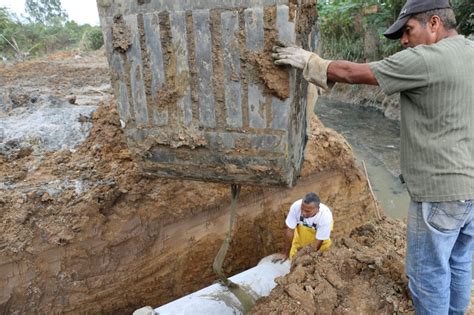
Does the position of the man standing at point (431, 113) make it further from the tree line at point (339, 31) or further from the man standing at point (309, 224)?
the tree line at point (339, 31)

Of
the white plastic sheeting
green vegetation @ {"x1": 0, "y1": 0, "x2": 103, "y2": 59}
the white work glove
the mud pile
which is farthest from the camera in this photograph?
green vegetation @ {"x1": 0, "y1": 0, "x2": 103, "y2": 59}

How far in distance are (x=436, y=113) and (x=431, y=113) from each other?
0.08 feet

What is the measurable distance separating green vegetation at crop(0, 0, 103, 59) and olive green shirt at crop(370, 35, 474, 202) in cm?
1359

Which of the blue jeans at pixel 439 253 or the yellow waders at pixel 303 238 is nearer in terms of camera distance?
the blue jeans at pixel 439 253

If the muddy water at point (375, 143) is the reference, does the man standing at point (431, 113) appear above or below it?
above

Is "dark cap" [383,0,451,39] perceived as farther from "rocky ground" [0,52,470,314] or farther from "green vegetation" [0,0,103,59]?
"green vegetation" [0,0,103,59]

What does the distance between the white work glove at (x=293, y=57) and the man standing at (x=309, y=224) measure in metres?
1.70

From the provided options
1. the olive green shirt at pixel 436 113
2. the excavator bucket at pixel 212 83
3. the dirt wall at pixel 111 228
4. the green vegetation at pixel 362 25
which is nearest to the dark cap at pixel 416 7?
the olive green shirt at pixel 436 113

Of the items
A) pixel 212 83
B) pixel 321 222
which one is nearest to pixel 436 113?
pixel 212 83

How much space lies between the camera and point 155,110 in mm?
2488

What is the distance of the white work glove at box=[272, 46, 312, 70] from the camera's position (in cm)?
209

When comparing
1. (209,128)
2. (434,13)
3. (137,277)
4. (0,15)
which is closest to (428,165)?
(434,13)

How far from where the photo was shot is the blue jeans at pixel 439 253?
2.21 metres

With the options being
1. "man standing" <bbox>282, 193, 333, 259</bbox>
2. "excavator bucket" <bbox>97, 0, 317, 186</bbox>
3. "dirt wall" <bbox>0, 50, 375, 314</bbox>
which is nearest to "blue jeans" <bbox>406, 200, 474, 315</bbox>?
"excavator bucket" <bbox>97, 0, 317, 186</bbox>
